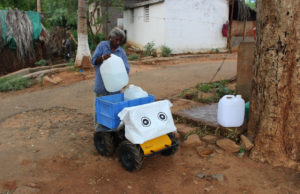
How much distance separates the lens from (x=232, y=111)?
3.74 m

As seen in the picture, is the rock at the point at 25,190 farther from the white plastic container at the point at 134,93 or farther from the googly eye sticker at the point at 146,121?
the white plastic container at the point at 134,93

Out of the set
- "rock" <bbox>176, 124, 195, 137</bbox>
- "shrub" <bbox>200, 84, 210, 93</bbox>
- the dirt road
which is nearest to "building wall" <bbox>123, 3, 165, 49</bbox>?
the dirt road

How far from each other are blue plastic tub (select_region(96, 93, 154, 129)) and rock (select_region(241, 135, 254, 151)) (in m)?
1.31

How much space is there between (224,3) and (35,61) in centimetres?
1003

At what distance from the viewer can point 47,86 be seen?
8047 mm

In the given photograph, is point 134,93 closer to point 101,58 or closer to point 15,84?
point 101,58

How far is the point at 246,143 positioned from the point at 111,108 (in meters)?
1.75

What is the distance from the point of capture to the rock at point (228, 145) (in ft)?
11.5

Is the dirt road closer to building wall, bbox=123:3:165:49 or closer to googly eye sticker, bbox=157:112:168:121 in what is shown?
googly eye sticker, bbox=157:112:168:121

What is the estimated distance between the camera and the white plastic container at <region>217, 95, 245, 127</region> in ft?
12.3

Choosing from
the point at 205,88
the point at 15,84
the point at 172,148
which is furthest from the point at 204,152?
the point at 15,84

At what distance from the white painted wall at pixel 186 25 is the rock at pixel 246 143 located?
33.6ft

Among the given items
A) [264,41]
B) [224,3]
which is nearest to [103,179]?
[264,41]

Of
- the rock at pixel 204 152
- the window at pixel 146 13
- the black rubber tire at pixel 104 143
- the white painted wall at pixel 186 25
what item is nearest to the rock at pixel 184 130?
the rock at pixel 204 152
